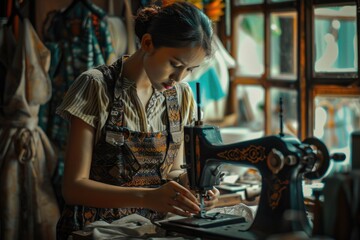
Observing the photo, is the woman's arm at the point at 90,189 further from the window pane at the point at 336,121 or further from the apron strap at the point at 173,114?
the window pane at the point at 336,121

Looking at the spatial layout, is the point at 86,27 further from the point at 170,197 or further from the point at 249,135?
the point at 170,197

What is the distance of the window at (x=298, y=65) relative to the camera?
3.76m

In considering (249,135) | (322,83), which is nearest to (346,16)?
(322,83)

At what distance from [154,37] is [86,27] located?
1696 millimetres

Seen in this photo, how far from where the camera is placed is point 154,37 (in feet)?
8.27

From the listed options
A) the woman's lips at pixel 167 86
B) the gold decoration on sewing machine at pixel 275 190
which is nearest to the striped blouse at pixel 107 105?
the woman's lips at pixel 167 86

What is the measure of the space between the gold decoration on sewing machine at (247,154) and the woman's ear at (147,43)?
1.61 feet

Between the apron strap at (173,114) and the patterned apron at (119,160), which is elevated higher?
the apron strap at (173,114)

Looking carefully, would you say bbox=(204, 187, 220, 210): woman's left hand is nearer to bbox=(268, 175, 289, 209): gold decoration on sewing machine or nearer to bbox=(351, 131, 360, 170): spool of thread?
bbox=(268, 175, 289, 209): gold decoration on sewing machine

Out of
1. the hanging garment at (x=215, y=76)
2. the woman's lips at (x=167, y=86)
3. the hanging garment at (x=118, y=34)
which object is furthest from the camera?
the hanging garment at (x=215, y=76)

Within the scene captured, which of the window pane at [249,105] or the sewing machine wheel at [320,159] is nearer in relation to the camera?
Result: the sewing machine wheel at [320,159]

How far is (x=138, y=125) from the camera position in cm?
266

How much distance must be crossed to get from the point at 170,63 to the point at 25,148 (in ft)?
5.47

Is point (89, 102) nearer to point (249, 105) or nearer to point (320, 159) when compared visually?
point (320, 159)
